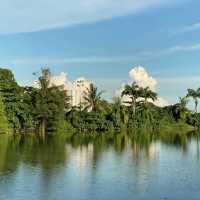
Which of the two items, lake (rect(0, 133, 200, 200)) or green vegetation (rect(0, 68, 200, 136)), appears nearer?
lake (rect(0, 133, 200, 200))

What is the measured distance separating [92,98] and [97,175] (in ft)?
192

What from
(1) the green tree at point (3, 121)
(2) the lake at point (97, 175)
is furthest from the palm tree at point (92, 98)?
(2) the lake at point (97, 175)

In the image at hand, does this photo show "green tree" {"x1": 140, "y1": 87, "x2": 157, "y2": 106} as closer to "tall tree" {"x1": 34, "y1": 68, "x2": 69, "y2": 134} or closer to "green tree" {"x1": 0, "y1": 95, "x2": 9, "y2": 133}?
"tall tree" {"x1": 34, "y1": 68, "x2": 69, "y2": 134}

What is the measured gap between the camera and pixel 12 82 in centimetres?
7512

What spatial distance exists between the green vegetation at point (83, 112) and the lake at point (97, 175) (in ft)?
94.3

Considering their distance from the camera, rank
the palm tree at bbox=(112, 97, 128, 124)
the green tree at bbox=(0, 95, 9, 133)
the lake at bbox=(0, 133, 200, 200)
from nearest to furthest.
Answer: the lake at bbox=(0, 133, 200, 200) → the green tree at bbox=(0, 95, 9, 133) → the palm tree at bbox=(112, 97, 128, 124)

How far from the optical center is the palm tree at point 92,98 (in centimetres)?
8788

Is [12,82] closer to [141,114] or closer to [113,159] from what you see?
[141,114]

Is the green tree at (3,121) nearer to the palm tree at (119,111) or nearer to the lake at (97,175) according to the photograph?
the palm tree at (119,111)

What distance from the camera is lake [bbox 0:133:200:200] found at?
24484mm

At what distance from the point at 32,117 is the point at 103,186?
169 feet

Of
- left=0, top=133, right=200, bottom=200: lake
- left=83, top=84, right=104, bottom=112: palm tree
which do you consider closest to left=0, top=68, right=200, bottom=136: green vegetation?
left=83, top=84, right=104, bottom=112: palm tree

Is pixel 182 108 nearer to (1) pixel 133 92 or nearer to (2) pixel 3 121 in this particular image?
(1) pixel 133 92

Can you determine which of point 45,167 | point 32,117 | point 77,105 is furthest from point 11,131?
point 45,167
